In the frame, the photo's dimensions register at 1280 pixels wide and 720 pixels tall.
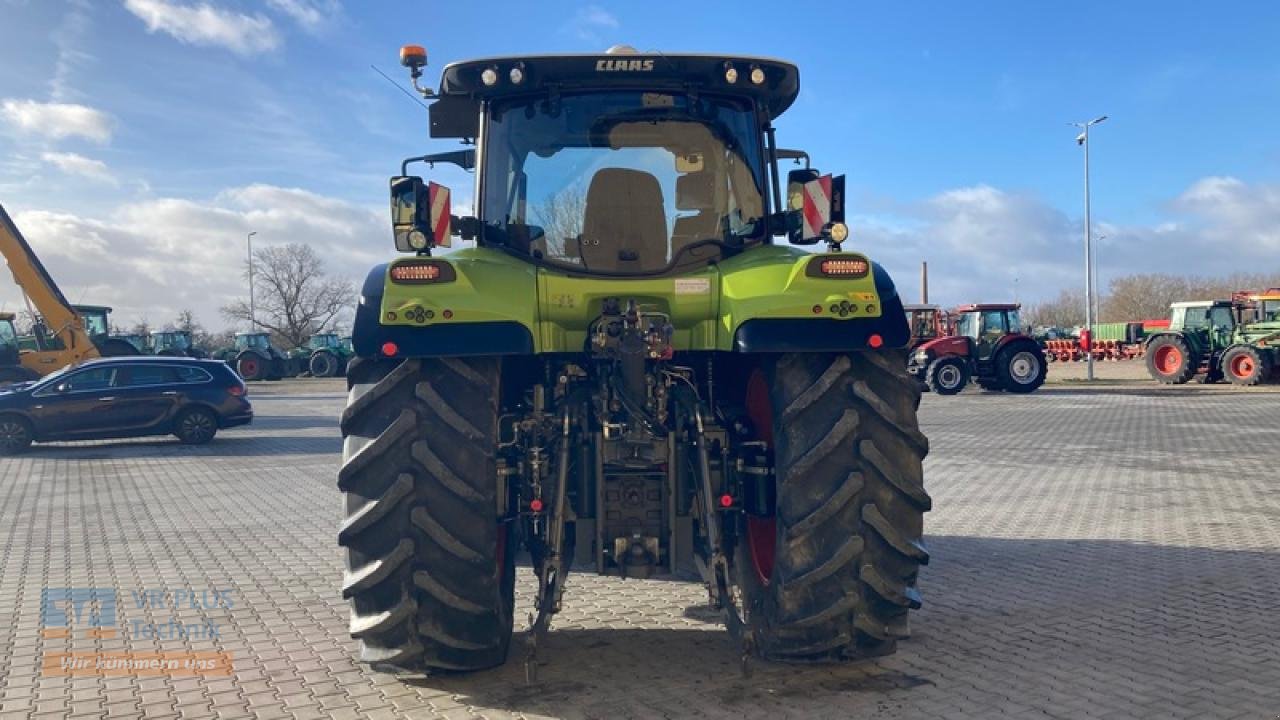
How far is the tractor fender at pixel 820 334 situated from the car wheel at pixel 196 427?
1479 centimetres

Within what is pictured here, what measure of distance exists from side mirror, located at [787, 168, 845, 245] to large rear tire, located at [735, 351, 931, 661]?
32.2 inches

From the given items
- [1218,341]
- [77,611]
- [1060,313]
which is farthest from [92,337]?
[1060,313]

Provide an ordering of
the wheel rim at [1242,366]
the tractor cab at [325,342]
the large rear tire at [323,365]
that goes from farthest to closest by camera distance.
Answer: the tractor cab at [325,342] < the large rear tire at [323,365] < the wheel rim at [1242,366]

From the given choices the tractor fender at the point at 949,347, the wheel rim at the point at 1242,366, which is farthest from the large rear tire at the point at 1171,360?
the tractor fender at the point at 949,347

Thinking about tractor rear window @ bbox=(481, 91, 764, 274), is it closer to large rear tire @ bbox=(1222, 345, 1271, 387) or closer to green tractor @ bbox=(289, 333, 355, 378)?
large rear tire @ bbox=(1222, 345, 1271, 387)

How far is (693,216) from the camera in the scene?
4.85 metres

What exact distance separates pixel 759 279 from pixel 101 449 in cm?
1551

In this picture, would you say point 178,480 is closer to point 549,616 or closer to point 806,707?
point 549,616

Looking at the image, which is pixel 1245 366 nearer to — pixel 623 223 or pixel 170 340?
pixel 623 223

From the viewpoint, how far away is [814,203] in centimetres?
474

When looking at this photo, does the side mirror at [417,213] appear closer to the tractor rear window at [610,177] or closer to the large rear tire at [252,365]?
the tractor rear window at [610,177]

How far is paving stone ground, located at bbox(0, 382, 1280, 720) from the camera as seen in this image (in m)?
4.18

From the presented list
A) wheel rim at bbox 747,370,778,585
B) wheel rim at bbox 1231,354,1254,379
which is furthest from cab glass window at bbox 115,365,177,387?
wheel rim at bbox 1231,354,1254,379

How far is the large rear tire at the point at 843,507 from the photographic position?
407 cm
